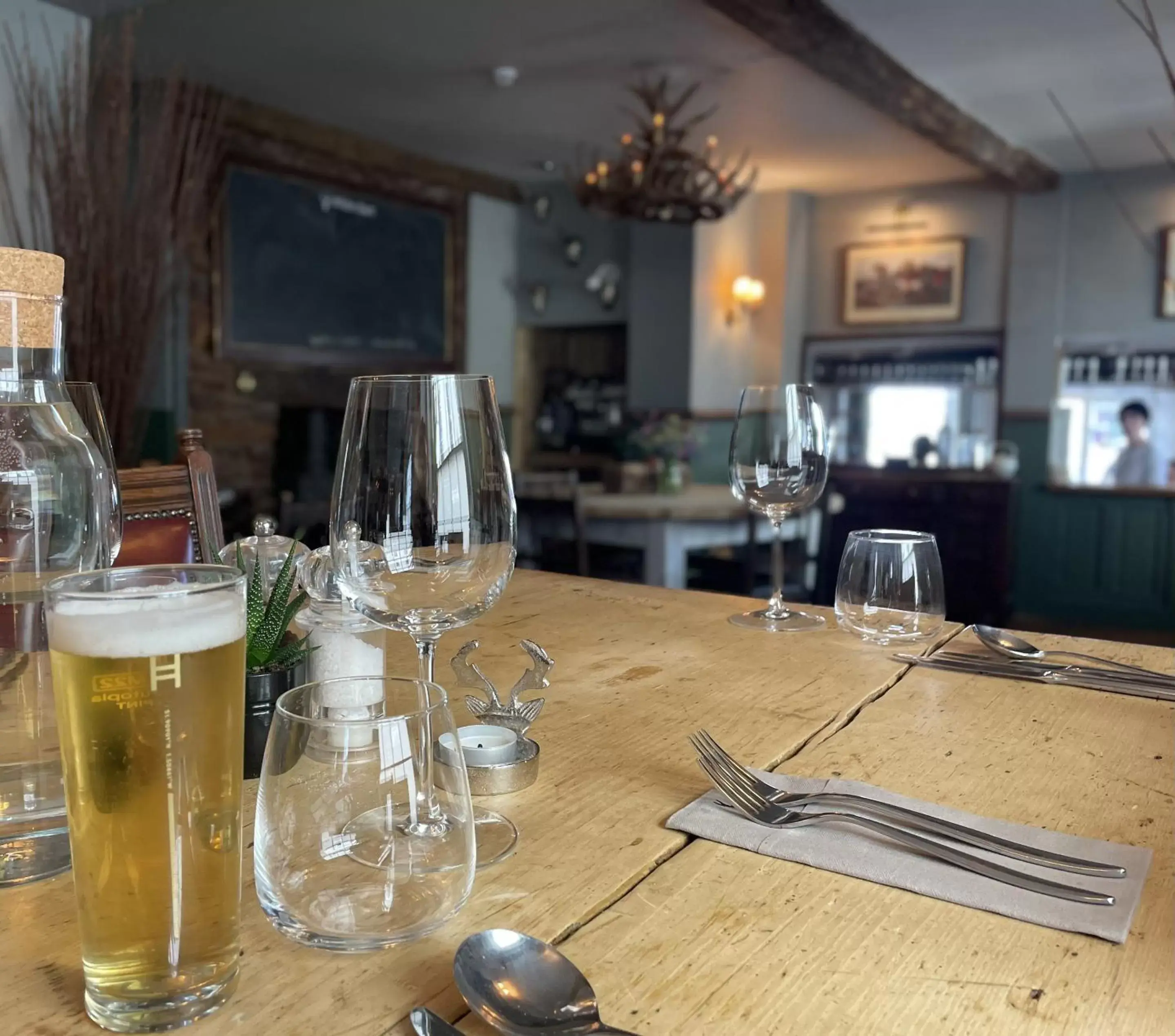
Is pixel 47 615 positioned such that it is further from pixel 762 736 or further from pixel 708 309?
pixel 708 309

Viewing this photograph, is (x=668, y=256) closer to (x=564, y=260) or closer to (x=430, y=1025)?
(x=564, y=260)

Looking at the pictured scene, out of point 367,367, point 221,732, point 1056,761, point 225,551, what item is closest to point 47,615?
point 221,732

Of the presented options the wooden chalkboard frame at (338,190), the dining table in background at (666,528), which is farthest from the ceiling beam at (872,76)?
the wooden chalkboard frame at (338,190)

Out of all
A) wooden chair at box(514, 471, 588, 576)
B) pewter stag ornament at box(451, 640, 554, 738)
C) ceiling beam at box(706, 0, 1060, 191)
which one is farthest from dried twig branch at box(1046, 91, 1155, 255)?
pewter stag ornament at box(451, 640, 554, 738)

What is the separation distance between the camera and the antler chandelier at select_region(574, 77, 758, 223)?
4230mm

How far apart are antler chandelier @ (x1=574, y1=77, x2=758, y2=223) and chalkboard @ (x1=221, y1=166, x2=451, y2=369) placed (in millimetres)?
1607

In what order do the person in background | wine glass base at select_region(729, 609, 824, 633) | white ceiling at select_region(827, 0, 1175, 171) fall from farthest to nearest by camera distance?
the person in background, white ceiling at select_region(827, 0, 1175, 171), wine glass base at select_region(729, 609, 824, 633)

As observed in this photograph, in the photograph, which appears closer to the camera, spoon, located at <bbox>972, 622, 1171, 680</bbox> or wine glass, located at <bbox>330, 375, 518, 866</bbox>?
wine glass, located at <bbox>330, 375, 518, 866</bbox>

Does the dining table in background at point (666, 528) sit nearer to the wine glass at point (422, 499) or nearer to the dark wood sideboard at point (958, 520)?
the dark wood sideboard at point (958, 520)

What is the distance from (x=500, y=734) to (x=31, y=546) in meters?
0.34

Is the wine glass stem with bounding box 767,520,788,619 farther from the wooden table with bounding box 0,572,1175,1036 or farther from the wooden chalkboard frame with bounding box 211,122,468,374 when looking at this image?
the wooden chalkboard frame with bounding box 211,122,468,374

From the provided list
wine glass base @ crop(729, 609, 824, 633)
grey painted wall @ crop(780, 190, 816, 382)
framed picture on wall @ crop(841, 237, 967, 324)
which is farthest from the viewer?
grey painted wall @ crop(780, 190, 816, 382)

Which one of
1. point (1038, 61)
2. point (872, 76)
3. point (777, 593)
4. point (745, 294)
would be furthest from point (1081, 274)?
point (777, 593)

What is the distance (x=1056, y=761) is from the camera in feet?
2.51
